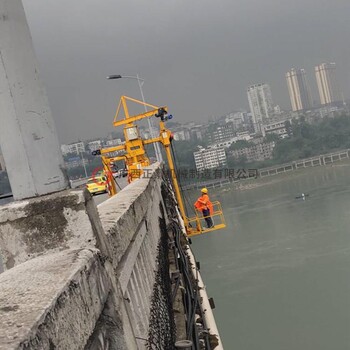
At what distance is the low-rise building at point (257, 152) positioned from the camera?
290 ft

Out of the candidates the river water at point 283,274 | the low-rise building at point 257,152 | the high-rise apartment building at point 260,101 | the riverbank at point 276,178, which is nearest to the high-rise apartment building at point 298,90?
the high-rise apartment building at point 260,101

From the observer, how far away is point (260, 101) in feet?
508

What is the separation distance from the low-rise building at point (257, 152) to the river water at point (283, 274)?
45.5 meters

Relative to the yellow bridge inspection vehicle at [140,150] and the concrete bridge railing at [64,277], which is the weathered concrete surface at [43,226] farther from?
the yellow bridge inspection vehicle at [140,150]

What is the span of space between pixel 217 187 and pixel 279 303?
46.1 m

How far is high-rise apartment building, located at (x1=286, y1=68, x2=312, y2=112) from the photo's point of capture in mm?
146500

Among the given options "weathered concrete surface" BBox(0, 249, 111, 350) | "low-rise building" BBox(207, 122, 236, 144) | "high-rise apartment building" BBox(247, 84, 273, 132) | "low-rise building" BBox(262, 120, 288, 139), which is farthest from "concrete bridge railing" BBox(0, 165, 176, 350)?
"high-rise apartment building" BBox(247, 84, 273, 132)

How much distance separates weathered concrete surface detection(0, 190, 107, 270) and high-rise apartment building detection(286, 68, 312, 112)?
151 m

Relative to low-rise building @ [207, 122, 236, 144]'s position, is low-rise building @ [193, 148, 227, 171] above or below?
below

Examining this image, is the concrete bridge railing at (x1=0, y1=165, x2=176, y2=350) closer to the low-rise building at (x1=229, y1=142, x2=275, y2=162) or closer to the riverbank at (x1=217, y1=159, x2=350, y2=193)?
the riverbank at (x1=217, y1=159, x2=350, y2=193)

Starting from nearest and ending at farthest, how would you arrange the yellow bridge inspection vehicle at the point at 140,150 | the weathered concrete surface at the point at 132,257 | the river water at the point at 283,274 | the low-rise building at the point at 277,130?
1. the weathered concrete surface at the point at 132,257
2. the yellow bridge inspection vehicle at the point at 140,150
3. the river water at the point at 283,274
4. the low-rise building at the point at 277,130

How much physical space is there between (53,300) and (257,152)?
90.2 metres

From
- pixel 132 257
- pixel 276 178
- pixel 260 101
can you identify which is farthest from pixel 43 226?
pixel 260 101

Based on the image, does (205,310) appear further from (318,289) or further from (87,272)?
(318,289)
